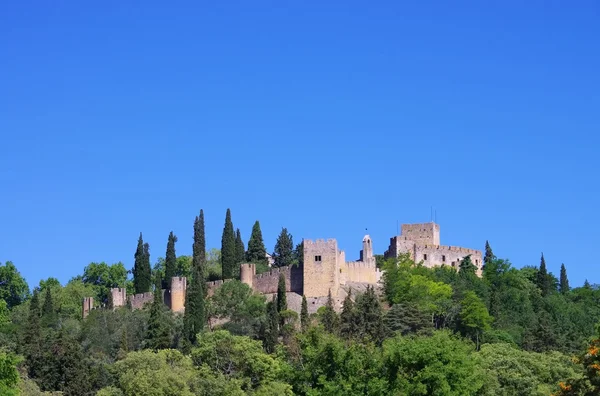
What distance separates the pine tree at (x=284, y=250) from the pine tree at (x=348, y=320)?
912 inches

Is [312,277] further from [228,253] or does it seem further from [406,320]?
[406,320]

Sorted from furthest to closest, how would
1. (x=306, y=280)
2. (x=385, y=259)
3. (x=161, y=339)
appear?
(x=385, y=259) < (x=306, y=280) < (x=161, y=339)

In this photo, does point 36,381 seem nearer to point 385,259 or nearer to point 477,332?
point 477,332

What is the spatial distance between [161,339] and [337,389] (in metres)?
23.7

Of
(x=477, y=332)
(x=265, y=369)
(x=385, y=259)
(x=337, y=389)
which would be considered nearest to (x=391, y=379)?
(x=337, y=389)

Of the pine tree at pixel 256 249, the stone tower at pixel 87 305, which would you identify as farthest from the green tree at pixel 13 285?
the pine tree at pixel 256 249

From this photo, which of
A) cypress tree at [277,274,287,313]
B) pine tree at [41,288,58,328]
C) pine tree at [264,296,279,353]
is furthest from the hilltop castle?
pine tree at [264,296,279,353]

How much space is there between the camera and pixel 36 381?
7156 centimetres

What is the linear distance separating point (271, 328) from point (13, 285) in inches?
1748

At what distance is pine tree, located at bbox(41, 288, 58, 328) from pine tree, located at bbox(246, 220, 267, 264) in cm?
1583

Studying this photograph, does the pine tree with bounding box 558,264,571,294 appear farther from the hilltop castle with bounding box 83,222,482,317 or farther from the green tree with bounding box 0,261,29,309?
the green tree with bounding box 0,261,29,309

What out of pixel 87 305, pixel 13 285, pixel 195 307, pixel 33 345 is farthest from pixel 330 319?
pixel 13 285

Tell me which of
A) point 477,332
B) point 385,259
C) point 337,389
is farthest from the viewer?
point 385,259

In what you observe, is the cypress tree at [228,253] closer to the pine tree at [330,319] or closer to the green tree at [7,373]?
the pine tree at [330,319]
